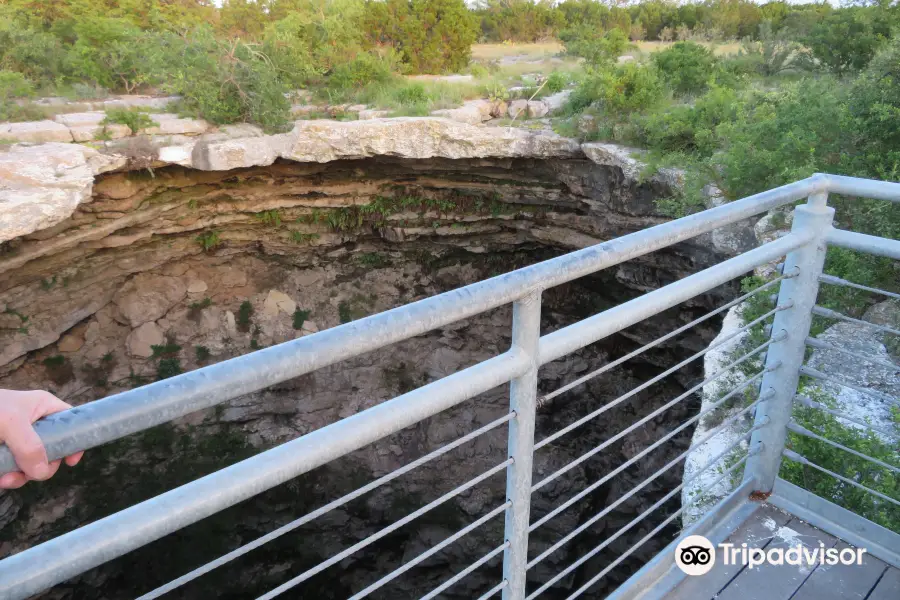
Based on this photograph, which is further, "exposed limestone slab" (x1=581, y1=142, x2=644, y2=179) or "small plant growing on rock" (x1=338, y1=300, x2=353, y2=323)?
"small plant growing on rock" (x1=338, y1=300, x2=353, y2=323)

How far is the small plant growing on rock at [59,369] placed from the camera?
8.63 metres

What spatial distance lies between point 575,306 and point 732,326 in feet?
20.2

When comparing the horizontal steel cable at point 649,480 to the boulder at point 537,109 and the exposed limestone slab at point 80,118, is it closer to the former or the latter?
the exposed limestone slab at point 80,118

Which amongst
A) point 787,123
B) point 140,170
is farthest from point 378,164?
point 787,123

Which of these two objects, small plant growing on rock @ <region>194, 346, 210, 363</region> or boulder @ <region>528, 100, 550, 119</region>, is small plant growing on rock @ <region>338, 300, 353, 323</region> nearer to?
small plant growing on rock @ <region>194, 346, 210, 363</region>

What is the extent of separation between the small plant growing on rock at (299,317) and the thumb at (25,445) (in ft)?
32.0

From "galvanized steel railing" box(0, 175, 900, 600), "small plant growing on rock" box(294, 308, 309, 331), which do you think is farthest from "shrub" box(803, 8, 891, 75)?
"small plant growing on rock" box(294, 308, 309, 331)

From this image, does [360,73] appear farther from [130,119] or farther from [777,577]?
[777,577]

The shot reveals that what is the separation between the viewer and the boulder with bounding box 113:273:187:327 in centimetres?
916

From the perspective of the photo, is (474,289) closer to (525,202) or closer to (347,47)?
(525,202)

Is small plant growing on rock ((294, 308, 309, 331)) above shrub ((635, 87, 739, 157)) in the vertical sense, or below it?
below

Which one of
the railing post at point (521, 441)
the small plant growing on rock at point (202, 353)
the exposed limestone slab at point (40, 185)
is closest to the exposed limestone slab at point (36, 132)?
the exposed limestone slab at point (40, 185)

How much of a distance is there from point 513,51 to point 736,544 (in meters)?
16.7

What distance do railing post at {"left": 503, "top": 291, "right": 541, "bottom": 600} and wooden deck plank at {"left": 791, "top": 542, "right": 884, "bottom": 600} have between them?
100 cm
